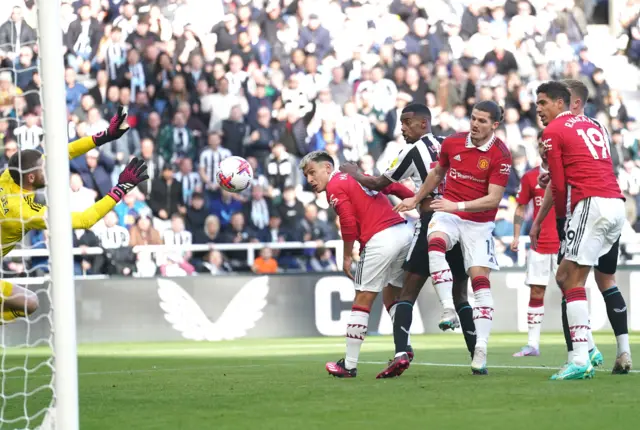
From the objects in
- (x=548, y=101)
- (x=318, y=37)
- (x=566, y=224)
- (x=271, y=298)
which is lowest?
(x=271, y=298)

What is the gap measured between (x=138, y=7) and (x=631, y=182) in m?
8.61

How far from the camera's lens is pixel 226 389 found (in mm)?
8086

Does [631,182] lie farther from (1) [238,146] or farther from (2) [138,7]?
(2) [138,7]

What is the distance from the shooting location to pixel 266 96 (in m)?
18.6

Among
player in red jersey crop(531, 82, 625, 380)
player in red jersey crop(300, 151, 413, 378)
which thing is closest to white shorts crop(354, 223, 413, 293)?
player in red jersey crop(300, 151, 413, 378)

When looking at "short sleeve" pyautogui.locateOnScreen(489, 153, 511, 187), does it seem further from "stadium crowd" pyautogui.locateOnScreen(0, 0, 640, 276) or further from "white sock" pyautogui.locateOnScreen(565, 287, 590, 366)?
"stadium crowd" pyautogui.locateOnScreen(0, 0, 640, 276)

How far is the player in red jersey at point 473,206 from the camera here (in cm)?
864

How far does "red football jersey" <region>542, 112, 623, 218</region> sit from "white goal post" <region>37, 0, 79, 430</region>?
12.2 ft

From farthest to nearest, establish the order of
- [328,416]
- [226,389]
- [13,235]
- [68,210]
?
[13,235] < [226,389] < [328,416] < [68,210]

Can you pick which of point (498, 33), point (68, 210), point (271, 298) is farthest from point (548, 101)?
point (498, 33)

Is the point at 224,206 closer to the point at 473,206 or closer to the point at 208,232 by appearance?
the point at 208,232

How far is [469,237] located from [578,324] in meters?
1.22

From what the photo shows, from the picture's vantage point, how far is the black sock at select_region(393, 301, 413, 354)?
881 cm

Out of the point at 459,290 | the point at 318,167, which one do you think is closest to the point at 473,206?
the point at 459,290
